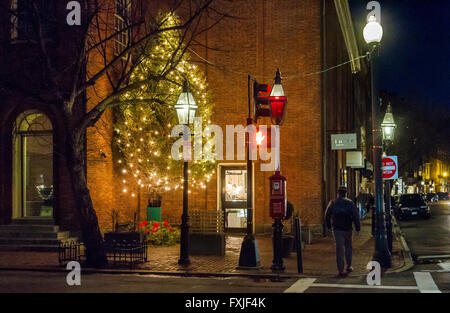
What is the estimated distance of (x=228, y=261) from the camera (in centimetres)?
1301

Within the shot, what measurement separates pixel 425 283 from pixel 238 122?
1166 centimetres

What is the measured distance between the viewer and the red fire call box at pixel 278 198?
11492 mm

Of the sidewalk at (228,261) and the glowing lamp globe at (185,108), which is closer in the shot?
the sidewalk at (228,261)

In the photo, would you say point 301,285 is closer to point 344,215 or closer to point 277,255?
point 277,255

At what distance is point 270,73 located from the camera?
2005cm

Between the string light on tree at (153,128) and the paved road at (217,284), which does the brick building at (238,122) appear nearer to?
the string light on tree at (153,128)

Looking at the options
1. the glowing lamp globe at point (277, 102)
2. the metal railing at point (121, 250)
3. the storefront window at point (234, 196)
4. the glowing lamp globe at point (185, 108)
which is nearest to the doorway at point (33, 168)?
the metal railing at point (121, 250)

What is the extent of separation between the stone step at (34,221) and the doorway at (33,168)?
285 mm

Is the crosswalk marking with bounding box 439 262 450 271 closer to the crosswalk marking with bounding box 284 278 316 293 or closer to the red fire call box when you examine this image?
the crosswalk marking with bounding box 284 278 316 293

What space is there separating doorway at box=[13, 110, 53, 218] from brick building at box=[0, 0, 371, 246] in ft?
0.11

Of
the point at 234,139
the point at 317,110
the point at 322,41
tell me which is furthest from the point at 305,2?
the point at 234,139

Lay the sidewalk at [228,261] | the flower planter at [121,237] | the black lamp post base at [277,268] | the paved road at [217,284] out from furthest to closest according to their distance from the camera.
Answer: the flower planter at [121,237]
the sidewalk at [228,261]
the black lamp post base at [277,268]
the paved road at [217,284]
